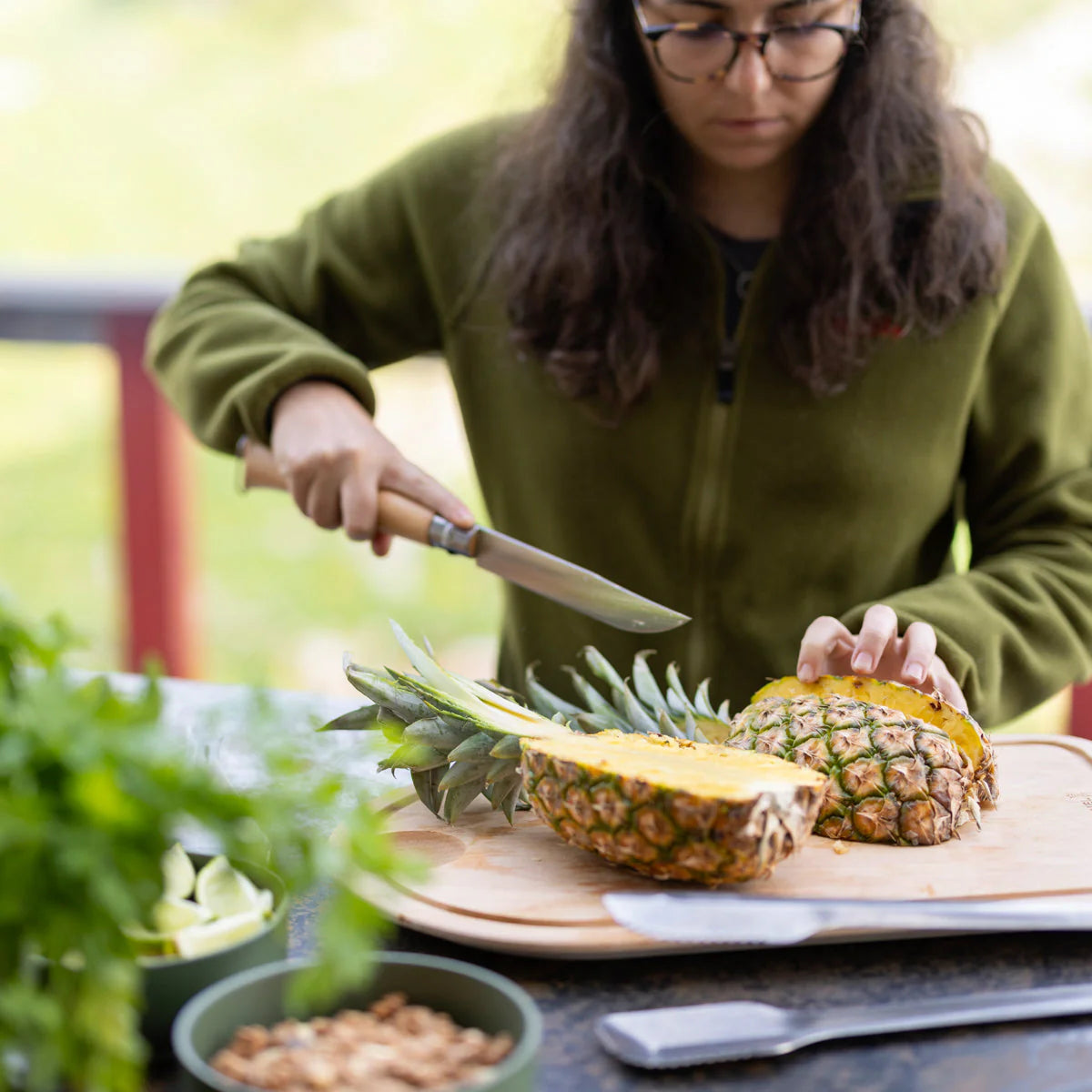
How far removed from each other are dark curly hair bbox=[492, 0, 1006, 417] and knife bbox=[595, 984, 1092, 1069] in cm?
102

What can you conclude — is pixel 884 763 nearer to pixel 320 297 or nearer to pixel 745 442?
pixel 745 442

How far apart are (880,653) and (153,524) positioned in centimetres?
263

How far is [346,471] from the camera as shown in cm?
161

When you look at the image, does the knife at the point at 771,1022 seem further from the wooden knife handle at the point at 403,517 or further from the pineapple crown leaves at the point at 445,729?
the wooden knife handle at the point at 403,517

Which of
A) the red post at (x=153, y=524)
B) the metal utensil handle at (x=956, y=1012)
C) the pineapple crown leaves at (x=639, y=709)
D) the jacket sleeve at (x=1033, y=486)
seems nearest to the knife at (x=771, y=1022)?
the metal utensil handle at (x=956, y=1012)

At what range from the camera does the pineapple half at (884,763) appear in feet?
3.95

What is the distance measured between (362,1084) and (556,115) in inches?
60.4

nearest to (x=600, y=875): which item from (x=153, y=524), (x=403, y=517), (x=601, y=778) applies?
(x=601, y=778)

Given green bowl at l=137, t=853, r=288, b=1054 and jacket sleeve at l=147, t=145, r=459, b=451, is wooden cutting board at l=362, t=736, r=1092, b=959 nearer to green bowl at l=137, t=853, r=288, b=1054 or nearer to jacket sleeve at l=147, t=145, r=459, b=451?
green bowl at l=137, t=853, r=288, b=1054

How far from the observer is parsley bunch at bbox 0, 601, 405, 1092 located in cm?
61

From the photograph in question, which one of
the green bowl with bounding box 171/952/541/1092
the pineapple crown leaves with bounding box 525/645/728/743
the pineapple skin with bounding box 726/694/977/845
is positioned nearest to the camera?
the green bowl with bounding box 171/952/541/1092

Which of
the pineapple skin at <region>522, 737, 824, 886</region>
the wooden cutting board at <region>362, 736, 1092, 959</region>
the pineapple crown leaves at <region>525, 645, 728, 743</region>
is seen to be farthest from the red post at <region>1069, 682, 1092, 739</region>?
the pineapple skin at <region>522, 737, 824, 886</region>

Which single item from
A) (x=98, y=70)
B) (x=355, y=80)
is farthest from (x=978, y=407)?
(x=98, y=70)

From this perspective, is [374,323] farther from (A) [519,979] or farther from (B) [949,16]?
(A) [519,979]
